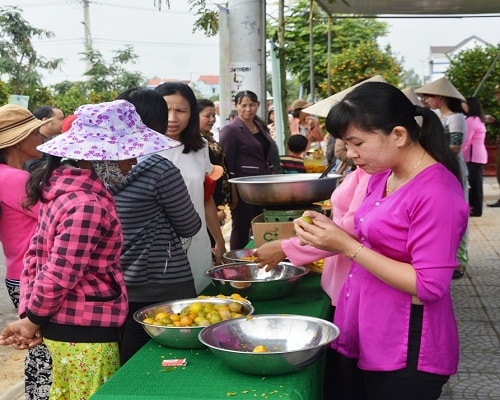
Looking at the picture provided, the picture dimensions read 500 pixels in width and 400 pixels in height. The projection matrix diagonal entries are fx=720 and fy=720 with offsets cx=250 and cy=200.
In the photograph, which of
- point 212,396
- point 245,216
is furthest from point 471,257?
point 212,396

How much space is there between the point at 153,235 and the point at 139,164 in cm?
31

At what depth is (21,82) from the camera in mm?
21844

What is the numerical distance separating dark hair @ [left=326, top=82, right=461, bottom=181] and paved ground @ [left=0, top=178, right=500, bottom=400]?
7.63 feet

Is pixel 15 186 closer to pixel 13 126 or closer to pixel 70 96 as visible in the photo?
Result: pixel 13 126

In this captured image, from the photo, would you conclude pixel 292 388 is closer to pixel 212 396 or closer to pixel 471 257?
pixel 212 396

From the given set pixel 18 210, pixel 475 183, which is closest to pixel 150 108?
pixel 18 210

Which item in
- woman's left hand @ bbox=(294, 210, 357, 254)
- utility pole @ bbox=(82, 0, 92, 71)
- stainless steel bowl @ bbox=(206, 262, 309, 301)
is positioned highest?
utility pole @ bbox=(82, 0, 92, 71)

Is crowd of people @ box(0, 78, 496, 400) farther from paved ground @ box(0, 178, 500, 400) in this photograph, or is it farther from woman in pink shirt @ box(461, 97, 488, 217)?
woman in pink shirt @ box(461, 97, 488, 217)

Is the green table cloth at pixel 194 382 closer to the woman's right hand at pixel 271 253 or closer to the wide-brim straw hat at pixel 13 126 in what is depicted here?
the woman's right hand at pixel 271 253

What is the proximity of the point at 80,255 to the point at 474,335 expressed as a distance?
3781mm

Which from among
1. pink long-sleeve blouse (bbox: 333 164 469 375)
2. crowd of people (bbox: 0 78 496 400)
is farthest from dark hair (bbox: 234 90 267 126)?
pink long-sleeve blouse (bbox: 333 164 469 375)

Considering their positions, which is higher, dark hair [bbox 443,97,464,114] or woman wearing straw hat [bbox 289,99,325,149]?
dark hair [bbox 443,97,464,114]

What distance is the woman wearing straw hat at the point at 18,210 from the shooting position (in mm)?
3229

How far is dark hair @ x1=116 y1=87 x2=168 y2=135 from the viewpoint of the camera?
3.03 meters
